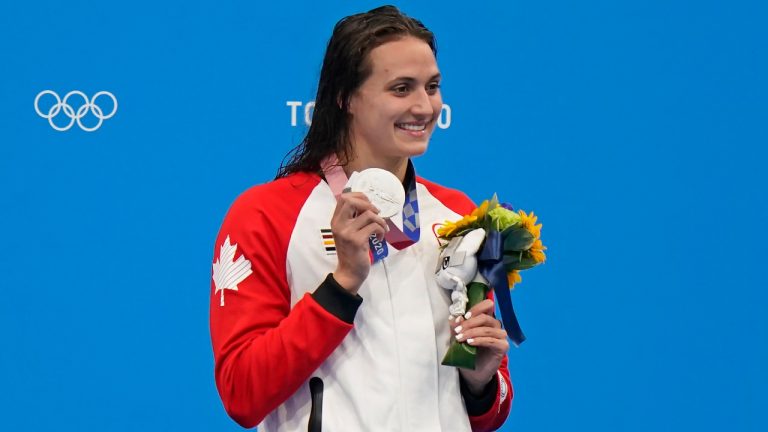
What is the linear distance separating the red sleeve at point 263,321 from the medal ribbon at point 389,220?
0.05 meters

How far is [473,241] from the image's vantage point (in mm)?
1769

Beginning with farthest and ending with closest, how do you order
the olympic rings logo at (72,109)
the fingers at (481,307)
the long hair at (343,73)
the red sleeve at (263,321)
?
the olympic rings logo at (72,109) < the long hair at (343,73) < the fingers at (481,307) < the red sleeve at (263,321)

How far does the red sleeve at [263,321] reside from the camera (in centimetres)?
164

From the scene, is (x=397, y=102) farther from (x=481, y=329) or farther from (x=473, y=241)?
(x=481, y=329)

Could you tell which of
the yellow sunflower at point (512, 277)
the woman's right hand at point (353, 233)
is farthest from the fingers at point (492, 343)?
the woman's right hand at point (353, 233)

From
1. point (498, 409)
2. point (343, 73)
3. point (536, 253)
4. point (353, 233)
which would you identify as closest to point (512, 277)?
point (536, 253)

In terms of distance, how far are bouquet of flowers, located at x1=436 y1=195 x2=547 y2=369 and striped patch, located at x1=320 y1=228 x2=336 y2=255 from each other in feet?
0.60

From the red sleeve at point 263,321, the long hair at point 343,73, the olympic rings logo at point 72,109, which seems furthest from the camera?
the olympic rings logo at point 72,109

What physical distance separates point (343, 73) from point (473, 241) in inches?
15.3

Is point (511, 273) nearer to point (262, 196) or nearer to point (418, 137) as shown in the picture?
point (418, 137)

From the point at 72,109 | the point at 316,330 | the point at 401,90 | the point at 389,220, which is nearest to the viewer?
the point at 316,330

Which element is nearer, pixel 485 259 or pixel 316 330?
pixel 316 330

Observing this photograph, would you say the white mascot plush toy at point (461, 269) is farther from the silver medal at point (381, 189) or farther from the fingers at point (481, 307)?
the silver medal at point (381, 189)

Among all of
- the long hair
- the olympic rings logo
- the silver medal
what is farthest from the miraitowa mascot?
the olympic rings logo
